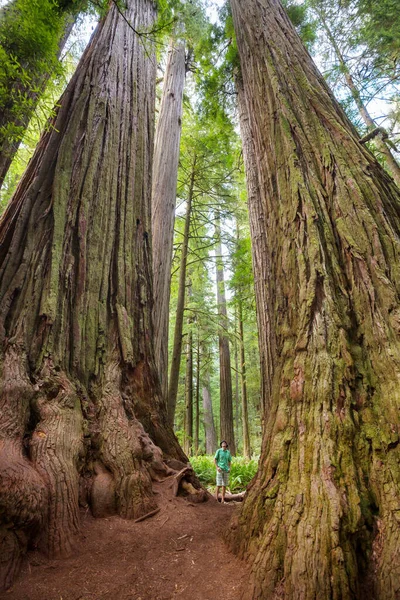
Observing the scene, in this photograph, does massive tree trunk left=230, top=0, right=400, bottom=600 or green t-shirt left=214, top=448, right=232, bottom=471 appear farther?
green t-shirt left=214, top=448, right=232, bottom=471

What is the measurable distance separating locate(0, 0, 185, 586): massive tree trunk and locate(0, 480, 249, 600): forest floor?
0.31 ft

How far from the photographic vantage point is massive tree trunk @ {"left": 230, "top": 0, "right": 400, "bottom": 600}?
1386 millimetres

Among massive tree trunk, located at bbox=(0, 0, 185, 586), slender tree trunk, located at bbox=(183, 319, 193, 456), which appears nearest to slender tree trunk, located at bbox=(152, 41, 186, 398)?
massive tree trunk, located at bbox=(0, 0, 185, 586)

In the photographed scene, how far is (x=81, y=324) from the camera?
2896 mm

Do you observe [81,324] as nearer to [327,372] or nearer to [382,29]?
[327,372]

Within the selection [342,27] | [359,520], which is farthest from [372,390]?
[342,27]

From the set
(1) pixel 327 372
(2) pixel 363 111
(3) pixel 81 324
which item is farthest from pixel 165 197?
(2) pixel 363 111

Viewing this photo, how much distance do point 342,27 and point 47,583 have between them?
1191cm

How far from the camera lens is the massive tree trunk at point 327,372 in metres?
1.39

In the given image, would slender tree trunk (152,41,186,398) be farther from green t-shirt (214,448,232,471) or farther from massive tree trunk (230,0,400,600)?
massive tree trunk (230,0,400,600)

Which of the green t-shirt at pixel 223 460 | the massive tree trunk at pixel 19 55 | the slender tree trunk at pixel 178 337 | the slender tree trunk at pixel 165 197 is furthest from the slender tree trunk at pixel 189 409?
the massive tree trunk at pixel 19 55

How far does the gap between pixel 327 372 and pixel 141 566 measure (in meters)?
1.47

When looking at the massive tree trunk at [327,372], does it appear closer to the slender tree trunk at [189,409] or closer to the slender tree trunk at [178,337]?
the slender tree trunk at [178,337]

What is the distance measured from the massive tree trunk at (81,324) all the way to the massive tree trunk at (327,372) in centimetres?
104
